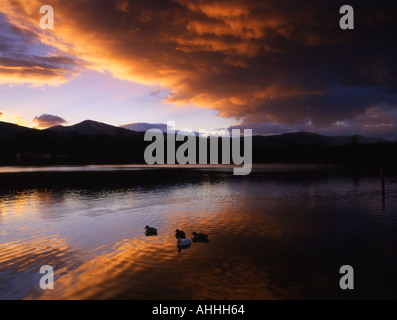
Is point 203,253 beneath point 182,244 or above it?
beneath

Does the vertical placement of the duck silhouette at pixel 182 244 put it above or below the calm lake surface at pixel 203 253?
above

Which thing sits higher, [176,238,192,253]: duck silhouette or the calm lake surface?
[176,238,192,253]: duck silhouette

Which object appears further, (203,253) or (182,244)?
(182,244)

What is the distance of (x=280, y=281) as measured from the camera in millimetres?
11844

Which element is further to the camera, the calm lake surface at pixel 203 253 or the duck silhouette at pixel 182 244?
the duck silhouette at pixel 182 244

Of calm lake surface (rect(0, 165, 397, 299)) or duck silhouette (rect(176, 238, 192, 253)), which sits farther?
duck silhouette (rect(176, 238, 192, 253))

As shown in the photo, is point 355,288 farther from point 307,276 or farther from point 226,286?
point 226,286
